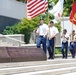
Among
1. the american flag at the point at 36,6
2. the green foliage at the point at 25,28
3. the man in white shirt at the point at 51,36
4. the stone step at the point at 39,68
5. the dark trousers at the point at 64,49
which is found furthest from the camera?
the green foliage at the point at 25,28

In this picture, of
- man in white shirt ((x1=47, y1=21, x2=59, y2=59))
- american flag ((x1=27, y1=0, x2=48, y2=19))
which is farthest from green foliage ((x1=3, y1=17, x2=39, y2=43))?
man in white shirt ((x1=47, y1=21, x2=59, y2=59))

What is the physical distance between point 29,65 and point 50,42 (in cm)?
388

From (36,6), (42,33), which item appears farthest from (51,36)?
(36,6)

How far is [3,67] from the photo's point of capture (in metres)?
11.3

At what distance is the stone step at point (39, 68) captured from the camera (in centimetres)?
1093

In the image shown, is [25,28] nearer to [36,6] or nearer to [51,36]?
[36,6]

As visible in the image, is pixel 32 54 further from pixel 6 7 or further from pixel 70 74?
pixel 6 7

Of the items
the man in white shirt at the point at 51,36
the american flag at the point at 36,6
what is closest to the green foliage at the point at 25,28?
the american flag at the point at 36,6

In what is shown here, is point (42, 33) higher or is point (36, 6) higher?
point (36, 6)

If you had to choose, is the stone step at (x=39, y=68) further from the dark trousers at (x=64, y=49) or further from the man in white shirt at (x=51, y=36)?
the dark trousers at (x=64, y=49)

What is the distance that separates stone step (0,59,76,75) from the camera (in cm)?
1093

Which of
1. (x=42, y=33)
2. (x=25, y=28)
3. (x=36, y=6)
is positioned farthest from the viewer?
(x=25, y=28)

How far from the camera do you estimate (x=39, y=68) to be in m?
12.2

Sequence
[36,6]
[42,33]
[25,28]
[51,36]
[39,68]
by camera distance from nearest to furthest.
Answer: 1. [39,68]
2. [42,33]
3. [51,36]
4. [36,6]
5. [25,28]
